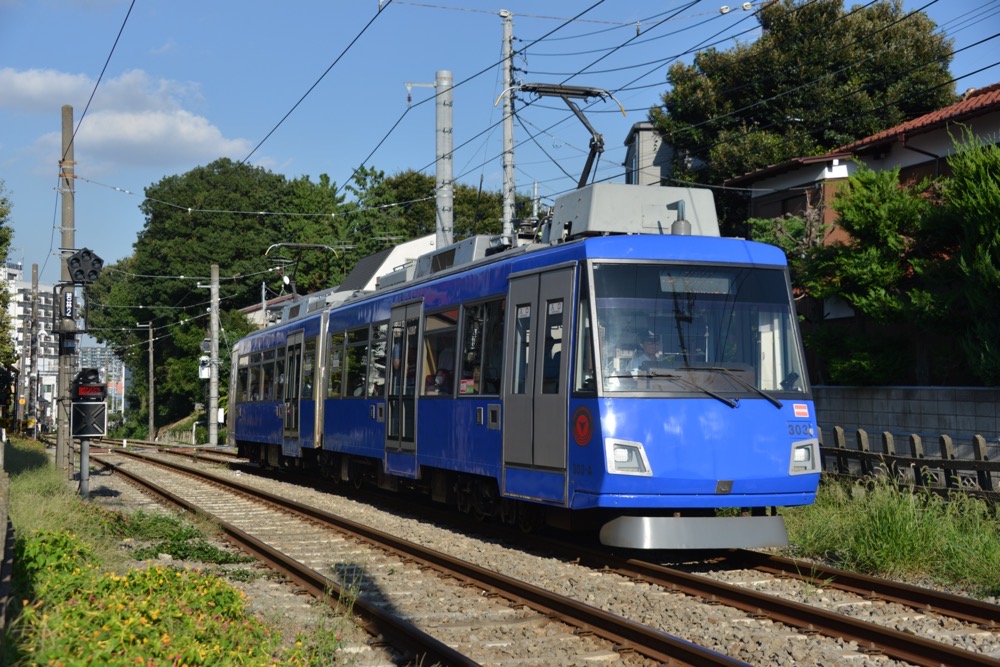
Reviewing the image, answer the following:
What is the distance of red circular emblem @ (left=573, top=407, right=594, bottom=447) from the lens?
1030cm

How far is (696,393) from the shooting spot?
10.4m

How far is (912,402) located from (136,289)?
65805 millimetres

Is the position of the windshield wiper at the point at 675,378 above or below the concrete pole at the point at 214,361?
below

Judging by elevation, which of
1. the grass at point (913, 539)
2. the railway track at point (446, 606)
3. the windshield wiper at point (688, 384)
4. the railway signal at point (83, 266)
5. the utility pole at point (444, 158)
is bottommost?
the railway track at point (446, 606)

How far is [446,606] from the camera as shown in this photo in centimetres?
885

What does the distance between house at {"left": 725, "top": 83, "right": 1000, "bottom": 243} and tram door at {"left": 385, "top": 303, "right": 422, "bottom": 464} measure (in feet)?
36.6

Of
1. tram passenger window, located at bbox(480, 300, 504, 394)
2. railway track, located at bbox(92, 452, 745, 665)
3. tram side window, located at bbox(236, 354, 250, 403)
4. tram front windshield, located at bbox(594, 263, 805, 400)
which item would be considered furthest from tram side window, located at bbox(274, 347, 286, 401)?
tram front windshield, located at bbox(594, 263, 805, 400)

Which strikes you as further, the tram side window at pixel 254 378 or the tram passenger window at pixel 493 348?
the tram side window at pixel 254 378

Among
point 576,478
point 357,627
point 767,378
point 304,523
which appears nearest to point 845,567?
point 767,378

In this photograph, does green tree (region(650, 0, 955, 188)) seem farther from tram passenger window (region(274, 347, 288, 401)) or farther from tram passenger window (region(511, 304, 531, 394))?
tram passenger window (region(511, 304, 531, 394))

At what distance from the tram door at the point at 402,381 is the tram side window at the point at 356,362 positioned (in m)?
1.31


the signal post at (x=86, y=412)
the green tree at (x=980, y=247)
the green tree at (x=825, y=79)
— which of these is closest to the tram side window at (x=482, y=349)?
the signal post at (x=86, y=412)

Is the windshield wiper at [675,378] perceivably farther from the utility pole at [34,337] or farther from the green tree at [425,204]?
the green tree at [425,204]

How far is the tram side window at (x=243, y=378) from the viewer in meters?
26.9
